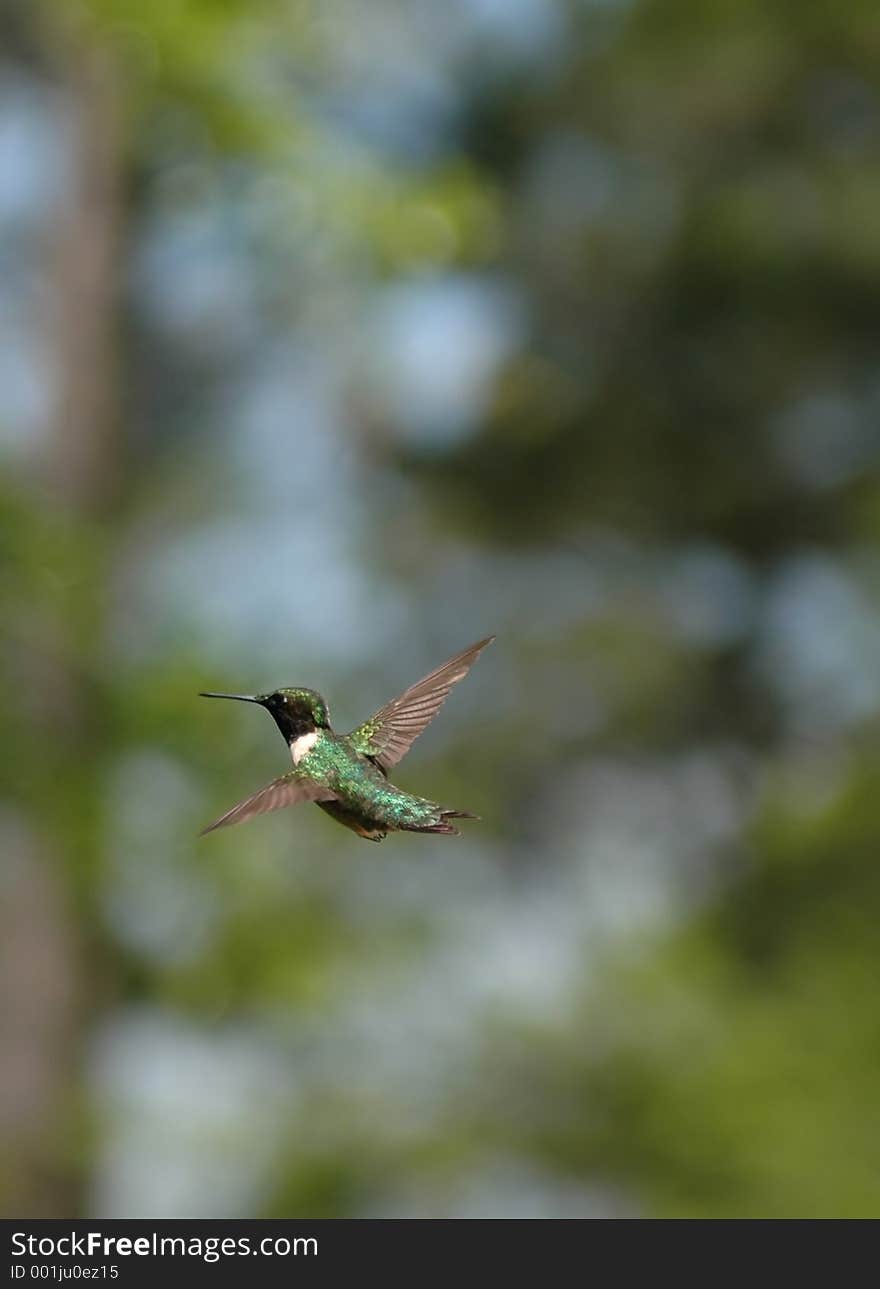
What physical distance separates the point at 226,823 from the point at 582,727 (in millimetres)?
8891

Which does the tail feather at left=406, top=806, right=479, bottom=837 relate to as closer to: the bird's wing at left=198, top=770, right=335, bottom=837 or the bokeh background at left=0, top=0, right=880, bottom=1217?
the bird's wing at left=198, top=770, right=335, bottom=837

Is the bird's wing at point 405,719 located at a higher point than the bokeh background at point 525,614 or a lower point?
lower

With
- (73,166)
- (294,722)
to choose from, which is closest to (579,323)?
(73,166)

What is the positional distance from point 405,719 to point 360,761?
0.03m

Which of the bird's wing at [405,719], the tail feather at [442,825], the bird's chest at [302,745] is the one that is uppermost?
the bird's wing at [405,719]

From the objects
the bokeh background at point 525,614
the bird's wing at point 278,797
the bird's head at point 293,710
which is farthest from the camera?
the bokeh background at point 525,614

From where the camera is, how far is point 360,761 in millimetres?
977

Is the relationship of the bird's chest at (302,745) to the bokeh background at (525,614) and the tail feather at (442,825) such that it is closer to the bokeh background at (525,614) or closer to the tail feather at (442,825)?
the tail feather at (442,825)

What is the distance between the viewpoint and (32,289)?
8953 mm

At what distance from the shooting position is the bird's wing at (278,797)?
0.81 m

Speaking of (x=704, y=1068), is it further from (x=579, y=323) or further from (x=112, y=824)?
(x=112, y=824)

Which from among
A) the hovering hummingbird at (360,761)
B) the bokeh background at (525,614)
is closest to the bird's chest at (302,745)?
the hovering hummingbird at (360,761)

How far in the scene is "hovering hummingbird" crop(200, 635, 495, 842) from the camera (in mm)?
864
